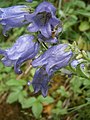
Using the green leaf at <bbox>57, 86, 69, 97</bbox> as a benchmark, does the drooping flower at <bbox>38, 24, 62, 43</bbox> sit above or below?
above

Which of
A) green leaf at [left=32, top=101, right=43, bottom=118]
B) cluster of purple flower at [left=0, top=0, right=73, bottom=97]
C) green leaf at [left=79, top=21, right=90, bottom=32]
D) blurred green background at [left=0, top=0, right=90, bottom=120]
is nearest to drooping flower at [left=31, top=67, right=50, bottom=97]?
cluster of purple flower at [left=0, top=0, right=73, bottom=97]

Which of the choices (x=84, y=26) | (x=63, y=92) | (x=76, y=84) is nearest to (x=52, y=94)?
(x=63, y=92)

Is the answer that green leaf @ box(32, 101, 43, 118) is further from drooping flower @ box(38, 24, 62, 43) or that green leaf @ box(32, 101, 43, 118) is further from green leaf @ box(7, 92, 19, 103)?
drooping flower @ box(38, 24, 62, 43)

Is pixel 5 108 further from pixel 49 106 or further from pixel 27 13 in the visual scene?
pixel 27 13

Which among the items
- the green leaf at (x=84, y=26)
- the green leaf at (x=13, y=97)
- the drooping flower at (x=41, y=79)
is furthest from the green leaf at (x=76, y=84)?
the drooping flower at (x=41, y=79)

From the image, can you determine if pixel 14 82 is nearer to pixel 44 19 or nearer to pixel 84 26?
pixel 84 26

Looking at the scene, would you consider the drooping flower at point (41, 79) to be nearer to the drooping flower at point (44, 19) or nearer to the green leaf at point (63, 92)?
the drooping flower at point (44, 19)
